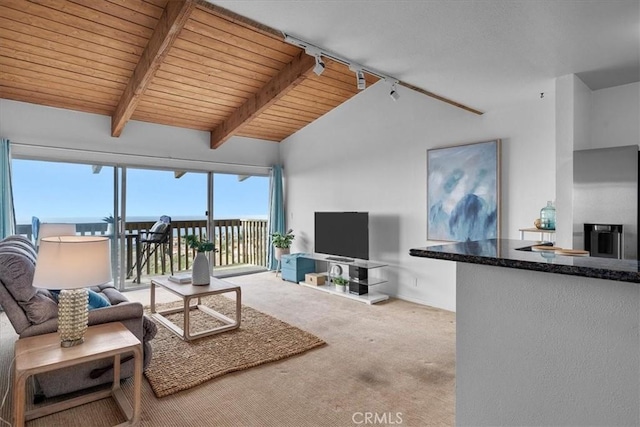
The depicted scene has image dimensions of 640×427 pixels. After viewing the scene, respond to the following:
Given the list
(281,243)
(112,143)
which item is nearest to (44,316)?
(112,143)

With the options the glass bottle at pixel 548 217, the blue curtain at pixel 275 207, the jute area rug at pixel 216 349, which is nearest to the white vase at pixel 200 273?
the jute area rug at pixel 216 349

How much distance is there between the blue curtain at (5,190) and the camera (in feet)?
14.1

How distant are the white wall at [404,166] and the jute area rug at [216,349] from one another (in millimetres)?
1883

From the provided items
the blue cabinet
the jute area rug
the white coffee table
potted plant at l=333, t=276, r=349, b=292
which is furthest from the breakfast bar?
the blue cabinet

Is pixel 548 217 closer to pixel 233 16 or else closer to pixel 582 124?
pixel 582 124

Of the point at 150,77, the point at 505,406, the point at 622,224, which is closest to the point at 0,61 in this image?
the point at 150,77

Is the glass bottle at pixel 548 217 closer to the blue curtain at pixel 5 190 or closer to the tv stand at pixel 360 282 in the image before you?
the tv stand at pixel 360 282

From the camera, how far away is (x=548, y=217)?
331cm

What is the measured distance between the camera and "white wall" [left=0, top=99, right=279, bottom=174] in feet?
14.9

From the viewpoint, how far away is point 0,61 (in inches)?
149

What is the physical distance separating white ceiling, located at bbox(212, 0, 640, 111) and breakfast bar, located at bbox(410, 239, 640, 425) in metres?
1.40

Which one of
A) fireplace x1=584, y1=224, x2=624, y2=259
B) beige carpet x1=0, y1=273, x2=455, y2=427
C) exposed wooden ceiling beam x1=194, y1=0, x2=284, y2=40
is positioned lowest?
beige carpet x1=0, y1=273, x2=455, y2=427

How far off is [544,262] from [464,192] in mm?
3147

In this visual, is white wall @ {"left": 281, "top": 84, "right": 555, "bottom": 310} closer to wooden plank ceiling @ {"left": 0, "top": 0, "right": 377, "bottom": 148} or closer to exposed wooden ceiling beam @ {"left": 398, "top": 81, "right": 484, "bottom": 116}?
exposed wooden ceiling beam @ {"left": 398, "top": 81, "right": 484, "bottom": 116}
